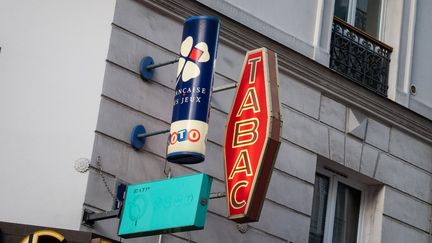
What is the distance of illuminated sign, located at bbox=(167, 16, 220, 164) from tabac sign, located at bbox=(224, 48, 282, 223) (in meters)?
0.50

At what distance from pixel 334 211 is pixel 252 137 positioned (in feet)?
13.8

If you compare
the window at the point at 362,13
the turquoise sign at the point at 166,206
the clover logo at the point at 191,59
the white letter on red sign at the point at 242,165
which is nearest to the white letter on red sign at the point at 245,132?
the white letter on red sign at the point at 242,165

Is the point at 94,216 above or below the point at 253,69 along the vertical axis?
below

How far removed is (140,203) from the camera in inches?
507

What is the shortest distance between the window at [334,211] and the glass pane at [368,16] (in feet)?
8.49

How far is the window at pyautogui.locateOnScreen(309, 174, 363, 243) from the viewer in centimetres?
1678

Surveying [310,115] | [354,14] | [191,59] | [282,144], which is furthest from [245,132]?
[354,14]

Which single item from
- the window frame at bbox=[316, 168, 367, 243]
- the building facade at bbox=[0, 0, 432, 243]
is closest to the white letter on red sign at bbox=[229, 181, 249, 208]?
the building facade at bbox=[0, 0, 432, 243]

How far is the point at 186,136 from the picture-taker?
12922 millimetres

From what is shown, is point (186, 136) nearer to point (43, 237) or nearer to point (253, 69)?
point (253, 69)

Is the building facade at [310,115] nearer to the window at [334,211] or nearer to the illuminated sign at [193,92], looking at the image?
the window at [334,211]

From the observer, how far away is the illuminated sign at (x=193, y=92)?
508 inches

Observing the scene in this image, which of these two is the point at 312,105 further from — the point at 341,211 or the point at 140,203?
the point at 140,203

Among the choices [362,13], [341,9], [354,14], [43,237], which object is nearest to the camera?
[43,237]
